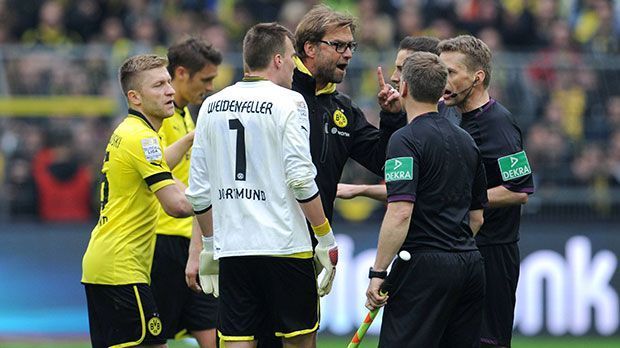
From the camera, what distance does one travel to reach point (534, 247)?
14453mm

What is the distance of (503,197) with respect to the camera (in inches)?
328

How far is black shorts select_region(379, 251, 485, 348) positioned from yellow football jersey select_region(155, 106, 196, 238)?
2360 mm

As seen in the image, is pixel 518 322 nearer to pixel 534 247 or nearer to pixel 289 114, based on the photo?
pixel 534 247

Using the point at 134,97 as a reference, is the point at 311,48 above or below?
above

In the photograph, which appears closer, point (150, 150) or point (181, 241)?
point (150, 150)

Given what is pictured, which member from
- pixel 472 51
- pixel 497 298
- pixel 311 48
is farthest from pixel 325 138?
pixel 497 298

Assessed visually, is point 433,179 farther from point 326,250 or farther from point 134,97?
point 134,97

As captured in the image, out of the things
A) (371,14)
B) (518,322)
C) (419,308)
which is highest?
(371,14)

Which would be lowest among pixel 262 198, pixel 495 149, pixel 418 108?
pixel 262 198

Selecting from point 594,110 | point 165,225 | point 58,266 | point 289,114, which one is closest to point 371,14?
point 594,110

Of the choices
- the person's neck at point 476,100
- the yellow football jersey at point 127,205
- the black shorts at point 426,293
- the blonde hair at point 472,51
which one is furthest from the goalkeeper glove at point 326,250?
the blonde hair at point 472,51

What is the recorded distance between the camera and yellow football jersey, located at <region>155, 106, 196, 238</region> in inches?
370

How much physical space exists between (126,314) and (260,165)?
146 cm

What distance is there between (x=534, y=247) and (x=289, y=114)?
7474 mm
